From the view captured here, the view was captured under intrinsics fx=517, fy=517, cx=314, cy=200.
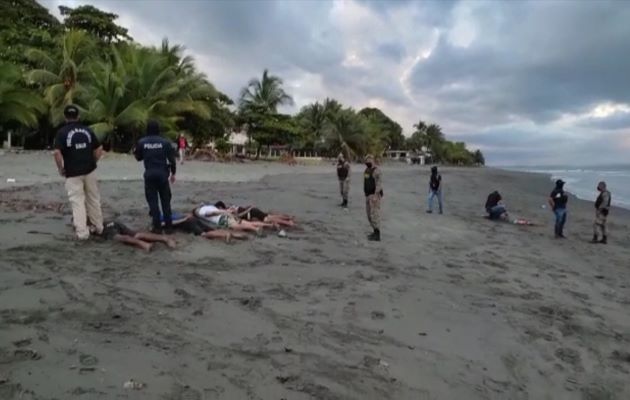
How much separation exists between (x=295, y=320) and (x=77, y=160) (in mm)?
3983

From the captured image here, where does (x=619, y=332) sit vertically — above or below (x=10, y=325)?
below

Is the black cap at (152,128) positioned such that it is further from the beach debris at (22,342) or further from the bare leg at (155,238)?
the beach debris at (22,342)

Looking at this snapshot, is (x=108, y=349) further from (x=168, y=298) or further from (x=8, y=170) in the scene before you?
(x=8, y=170)

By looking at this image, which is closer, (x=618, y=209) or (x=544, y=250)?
→ (x=544, y=250)

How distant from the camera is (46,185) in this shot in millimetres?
12539

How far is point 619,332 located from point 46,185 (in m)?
12.2

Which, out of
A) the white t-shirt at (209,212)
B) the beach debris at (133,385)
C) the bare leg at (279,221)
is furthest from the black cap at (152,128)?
the beach debris at (133,385)

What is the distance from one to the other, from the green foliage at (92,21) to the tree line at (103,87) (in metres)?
0.07

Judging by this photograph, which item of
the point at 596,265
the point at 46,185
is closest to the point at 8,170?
the point at 46,185

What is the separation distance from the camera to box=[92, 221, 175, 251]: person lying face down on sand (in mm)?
6605

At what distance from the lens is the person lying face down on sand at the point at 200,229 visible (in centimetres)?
759

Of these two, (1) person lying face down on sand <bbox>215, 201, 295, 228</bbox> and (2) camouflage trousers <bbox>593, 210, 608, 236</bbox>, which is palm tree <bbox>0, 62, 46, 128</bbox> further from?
(2) camouflage trousers <bbox>593, 210, 608, 236</bbox>

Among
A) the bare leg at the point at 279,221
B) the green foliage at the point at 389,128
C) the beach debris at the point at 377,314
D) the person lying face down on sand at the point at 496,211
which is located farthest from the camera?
the green foliage at the point at 389,128

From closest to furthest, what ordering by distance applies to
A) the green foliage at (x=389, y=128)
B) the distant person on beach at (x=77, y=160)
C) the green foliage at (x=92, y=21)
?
1. the distant person on beach at (x=77, y=160)
2. the green foliage at (x=92, y=21)
3. the green foliage at (x=389, y=128)
